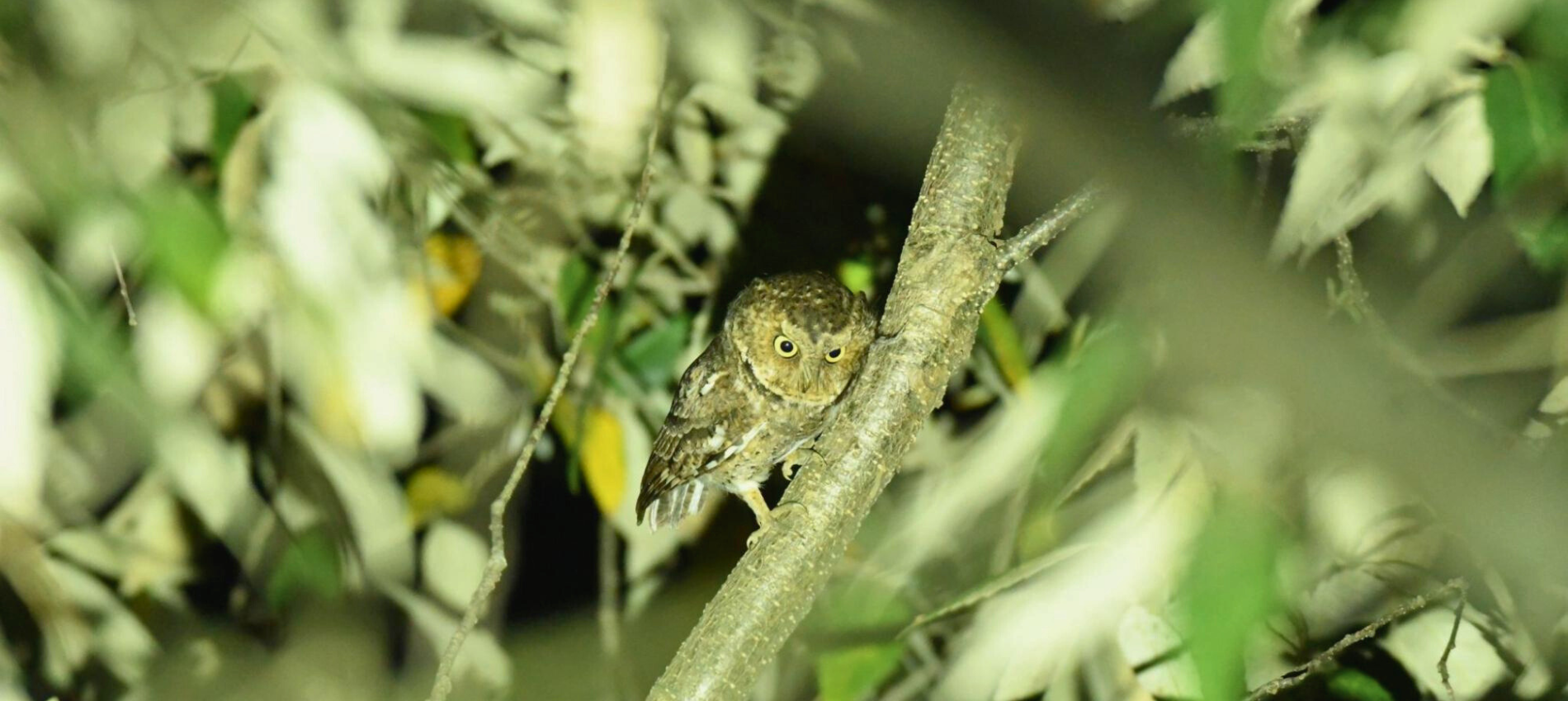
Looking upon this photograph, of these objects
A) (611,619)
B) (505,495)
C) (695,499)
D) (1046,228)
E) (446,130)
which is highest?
(1046,228)

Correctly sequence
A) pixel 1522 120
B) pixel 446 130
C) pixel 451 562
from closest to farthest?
1. pixel 1522 120
2. pixel 446 130
3. pixel 451 562

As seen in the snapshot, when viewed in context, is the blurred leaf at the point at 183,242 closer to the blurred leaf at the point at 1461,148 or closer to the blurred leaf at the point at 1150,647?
the blurred leaf at the point at 1150,647

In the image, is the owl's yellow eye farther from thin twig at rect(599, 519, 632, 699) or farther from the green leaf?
thin twig at rect(599, 519, 632, 699)

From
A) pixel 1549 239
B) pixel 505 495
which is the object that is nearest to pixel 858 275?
pixel 1549 239

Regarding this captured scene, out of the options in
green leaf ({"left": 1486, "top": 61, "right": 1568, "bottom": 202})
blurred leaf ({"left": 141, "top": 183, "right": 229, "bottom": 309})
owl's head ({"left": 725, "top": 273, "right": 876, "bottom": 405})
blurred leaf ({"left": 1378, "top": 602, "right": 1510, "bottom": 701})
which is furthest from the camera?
blurred leaf ({"left": 1378, "top": 602, "right": 1510, "bottom": 701})

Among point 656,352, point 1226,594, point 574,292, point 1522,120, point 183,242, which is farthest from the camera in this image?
point 656,352

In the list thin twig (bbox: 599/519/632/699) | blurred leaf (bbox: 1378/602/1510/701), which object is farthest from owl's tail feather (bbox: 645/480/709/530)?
blurred leaf (bbox: 1378/602/1510/701)

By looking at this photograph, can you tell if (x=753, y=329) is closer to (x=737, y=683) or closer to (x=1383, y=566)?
(x=737, y=683)

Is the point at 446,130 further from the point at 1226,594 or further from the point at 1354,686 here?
the point at 1354,686

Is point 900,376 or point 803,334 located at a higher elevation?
point 900,376
